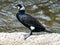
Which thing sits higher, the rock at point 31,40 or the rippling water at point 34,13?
the rock at point 31,40

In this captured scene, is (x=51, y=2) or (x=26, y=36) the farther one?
(x=51, y=2)

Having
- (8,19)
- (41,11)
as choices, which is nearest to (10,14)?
(8,19)

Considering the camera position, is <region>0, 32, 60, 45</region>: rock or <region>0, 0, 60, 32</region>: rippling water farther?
<region>0, 0, 60, 32</region>: rippling water

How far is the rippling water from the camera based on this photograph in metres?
10.4

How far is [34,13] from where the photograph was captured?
462 inches

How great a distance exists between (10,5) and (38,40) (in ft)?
19.2

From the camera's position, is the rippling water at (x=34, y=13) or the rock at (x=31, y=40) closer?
the rock at (x=31, y=40)

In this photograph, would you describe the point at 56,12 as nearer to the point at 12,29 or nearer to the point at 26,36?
the point at 12,29

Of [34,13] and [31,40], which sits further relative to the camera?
[34,13]

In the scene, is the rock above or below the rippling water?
above

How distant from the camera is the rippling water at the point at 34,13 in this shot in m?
10.4

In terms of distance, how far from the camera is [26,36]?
23.2 feet

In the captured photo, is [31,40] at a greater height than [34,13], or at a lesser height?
greater

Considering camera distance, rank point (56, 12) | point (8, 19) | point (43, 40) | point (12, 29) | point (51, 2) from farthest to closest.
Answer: point (51, 2) < point (56, 12) < point (8, 19) < point (12, 29) < point (43, 40)
